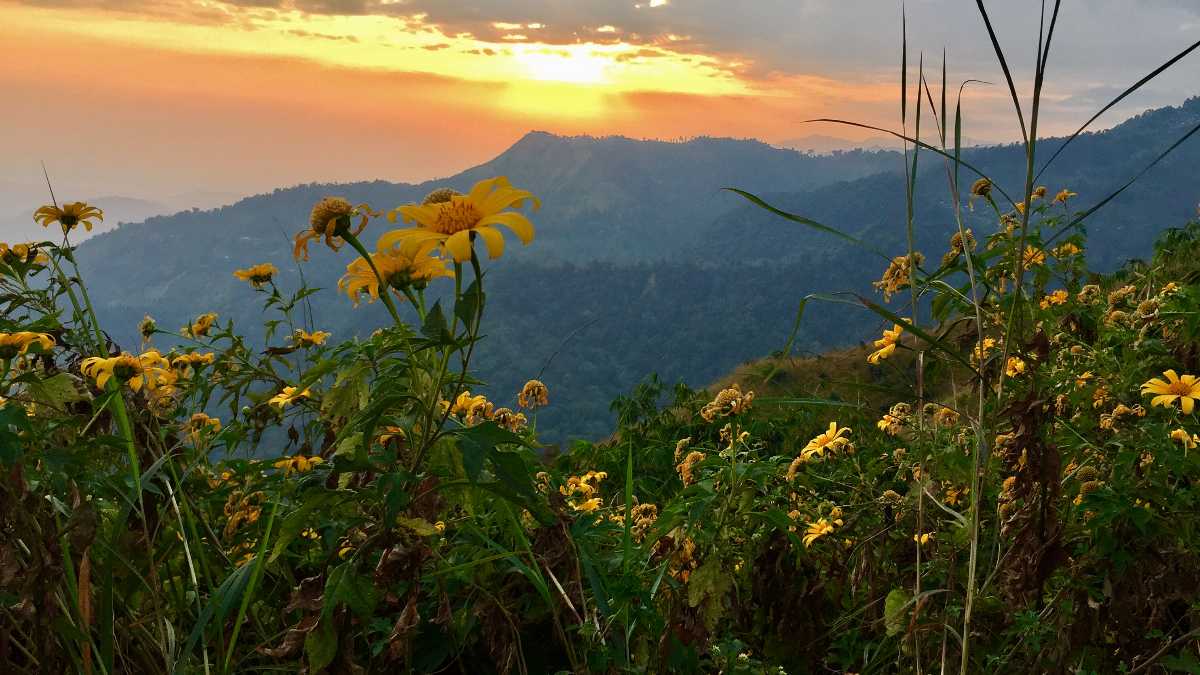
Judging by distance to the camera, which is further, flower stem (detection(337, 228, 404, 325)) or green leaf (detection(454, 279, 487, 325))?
flower stem (detection(337, 228, 404, 325))

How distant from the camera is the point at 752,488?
2131 mm

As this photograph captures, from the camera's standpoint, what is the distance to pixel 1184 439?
212cm

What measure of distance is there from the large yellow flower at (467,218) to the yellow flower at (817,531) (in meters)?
1.51

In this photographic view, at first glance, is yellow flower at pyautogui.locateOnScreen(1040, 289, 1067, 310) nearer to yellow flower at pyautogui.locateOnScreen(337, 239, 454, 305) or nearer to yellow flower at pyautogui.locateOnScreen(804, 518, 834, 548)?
yellow flower at pyautogui.locateOnScreen(804, 518, 834, 548)

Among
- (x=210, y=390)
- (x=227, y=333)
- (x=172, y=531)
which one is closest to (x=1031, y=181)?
(x=172, y=531)

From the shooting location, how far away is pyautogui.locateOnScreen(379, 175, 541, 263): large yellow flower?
52.7 inches

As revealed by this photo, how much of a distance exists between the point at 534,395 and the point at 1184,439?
80.8 inches

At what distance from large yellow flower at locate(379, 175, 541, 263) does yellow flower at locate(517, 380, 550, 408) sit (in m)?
1.69

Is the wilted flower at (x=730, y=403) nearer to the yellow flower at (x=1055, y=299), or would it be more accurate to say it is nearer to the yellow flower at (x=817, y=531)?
the yellow flower at (x=817, y=531)

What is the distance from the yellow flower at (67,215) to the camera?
274 cm

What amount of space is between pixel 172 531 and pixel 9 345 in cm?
53

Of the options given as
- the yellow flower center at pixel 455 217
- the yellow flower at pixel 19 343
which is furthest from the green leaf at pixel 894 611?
the yellow flower at pixel 19 343

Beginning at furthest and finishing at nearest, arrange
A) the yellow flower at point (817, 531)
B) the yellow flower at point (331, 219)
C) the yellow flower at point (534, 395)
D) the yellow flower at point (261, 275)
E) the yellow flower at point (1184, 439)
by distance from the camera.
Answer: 1. the yellow flower at point (261, 275)
2. the yellow flower at point (534, 395)
3. the yellow flower at point (817, 531)
4. the yellow flower at point (1184, 439)
5. the yellow flower at point (331, 219)

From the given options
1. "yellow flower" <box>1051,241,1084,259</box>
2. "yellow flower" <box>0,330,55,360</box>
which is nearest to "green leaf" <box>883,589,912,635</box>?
"yellow flower" <box>0,330,55,360</box>
